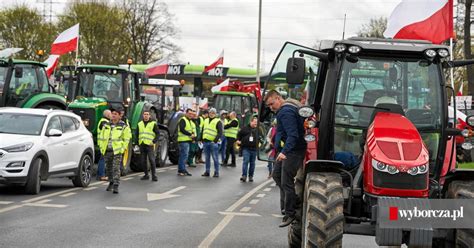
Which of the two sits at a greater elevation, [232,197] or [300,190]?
[300,190]

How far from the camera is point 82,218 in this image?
12367 millimetres

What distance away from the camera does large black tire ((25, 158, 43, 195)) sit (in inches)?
599

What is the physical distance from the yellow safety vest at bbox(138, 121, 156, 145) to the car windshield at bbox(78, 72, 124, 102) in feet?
8.36

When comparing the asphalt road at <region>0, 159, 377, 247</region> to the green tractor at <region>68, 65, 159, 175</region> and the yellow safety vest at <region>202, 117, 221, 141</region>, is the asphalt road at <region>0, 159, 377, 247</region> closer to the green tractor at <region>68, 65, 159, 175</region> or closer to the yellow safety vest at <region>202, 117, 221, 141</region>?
the green tractor at <region>68, 65, 159, 175</region>

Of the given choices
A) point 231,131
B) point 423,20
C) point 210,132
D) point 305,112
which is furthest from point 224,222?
point 231,131

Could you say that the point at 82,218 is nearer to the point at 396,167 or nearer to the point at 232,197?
the point at 232,197

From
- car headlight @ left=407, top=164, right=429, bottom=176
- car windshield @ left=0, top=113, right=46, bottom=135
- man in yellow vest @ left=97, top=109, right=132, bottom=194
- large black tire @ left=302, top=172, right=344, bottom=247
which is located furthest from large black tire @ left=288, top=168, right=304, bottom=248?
car windshield @ left=0, top=113, right=46, bottom=135

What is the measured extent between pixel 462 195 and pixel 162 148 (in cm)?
1727

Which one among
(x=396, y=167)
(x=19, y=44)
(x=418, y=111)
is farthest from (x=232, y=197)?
(x=19, y=44)

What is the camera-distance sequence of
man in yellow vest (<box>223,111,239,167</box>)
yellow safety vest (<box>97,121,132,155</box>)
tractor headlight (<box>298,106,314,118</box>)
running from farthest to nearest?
man in yellow vest (<box>223,111,239,167</box>) → yellow safety vest (<box>97,121,132,155</box>) → tractor headlight (<box>298,106,314,118</box>)

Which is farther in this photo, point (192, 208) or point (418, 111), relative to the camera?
point (192, 208)

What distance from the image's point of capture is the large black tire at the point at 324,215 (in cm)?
765

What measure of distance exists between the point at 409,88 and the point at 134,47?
66613 millimetres

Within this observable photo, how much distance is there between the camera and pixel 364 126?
885 cm
